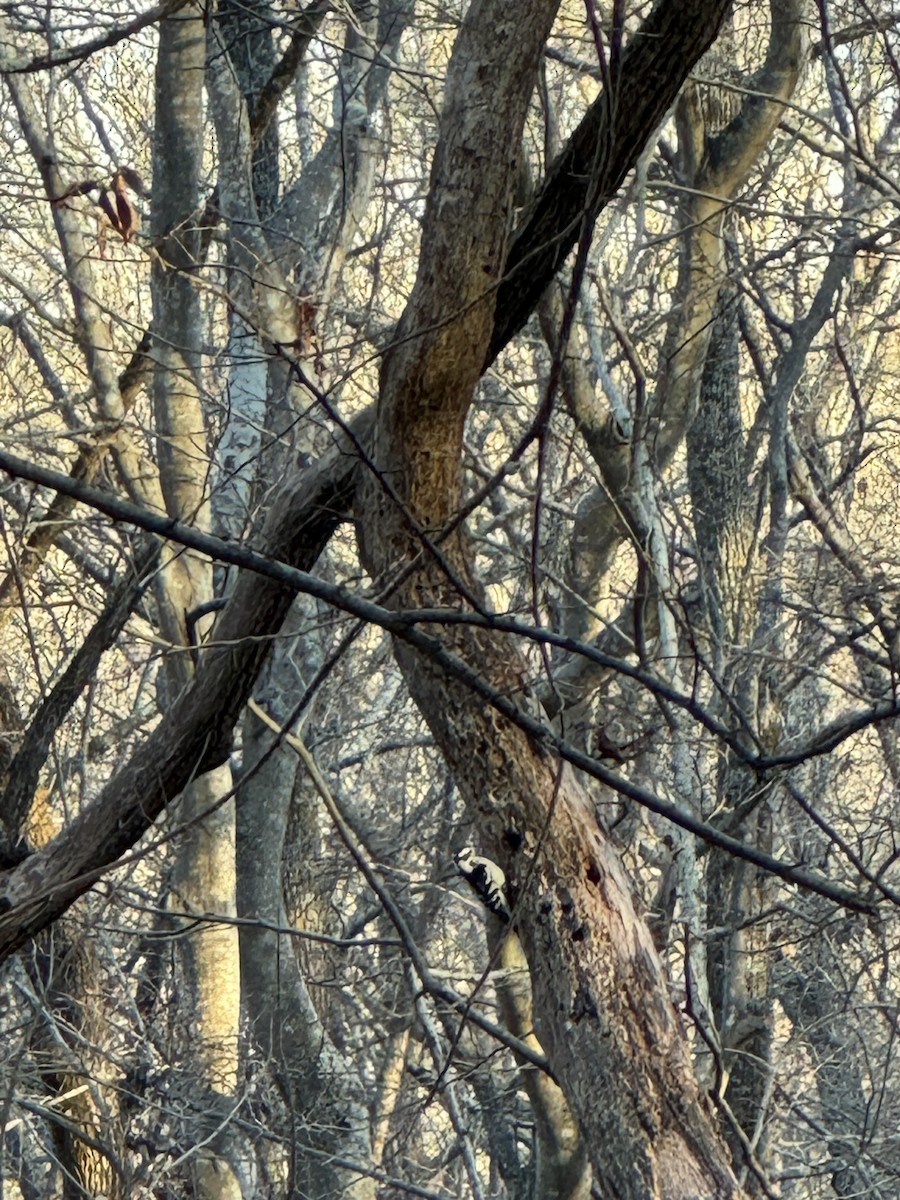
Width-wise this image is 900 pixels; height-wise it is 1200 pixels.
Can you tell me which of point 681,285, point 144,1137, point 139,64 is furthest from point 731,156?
point 144,1137

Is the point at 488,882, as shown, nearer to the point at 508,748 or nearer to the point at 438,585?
the point at 508,748

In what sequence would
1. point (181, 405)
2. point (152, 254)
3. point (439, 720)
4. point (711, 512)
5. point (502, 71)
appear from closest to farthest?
1. point (502, 71)
2. point (439, 720)
3. point (152, 254)
4. point (181, 405)
5. point (711, 512)

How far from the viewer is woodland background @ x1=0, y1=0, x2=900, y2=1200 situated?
3111mm

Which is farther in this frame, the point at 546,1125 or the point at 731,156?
the point at 731,156

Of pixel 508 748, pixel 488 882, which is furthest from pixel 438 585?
pixel 488 882

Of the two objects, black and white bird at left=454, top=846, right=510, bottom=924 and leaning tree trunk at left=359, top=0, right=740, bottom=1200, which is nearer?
leaning tree trunk at left=359, top=0, right=740, bottom=1200

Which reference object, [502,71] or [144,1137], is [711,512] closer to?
[144,1137]

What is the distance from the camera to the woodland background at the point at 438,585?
10.2 feet

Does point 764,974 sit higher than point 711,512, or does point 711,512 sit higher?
point 711,512

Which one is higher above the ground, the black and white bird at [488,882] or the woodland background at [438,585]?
the woodland background at [438,585]

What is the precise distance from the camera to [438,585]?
3.27 metres

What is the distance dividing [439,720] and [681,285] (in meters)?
4.08

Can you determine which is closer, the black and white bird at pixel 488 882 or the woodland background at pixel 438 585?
the woodland background at pixel 438 585

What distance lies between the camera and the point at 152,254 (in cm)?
565
